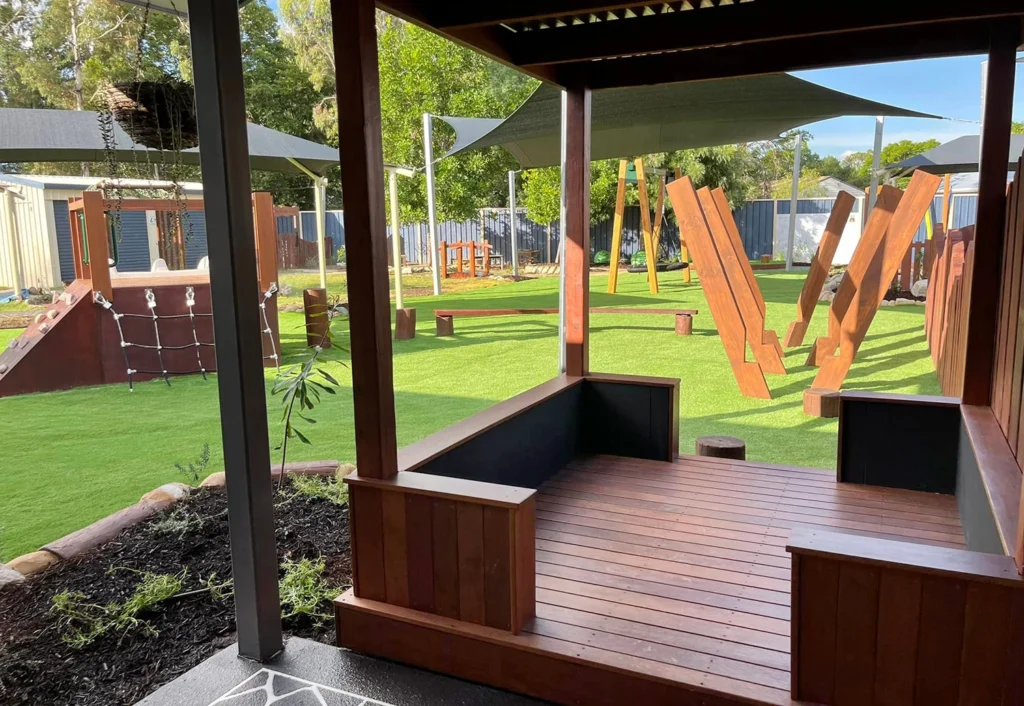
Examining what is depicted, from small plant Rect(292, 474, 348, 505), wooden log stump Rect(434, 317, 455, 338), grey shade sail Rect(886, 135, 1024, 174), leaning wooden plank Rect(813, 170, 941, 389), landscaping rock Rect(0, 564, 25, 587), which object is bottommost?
landscaping rock Rect(0, 564, 25, 587)

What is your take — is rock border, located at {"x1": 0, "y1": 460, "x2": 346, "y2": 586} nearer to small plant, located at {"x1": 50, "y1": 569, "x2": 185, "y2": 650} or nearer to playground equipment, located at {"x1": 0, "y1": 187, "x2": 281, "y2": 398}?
small plant, located at {"x1": 50, "y1": 569, "x2": 185, "y2": 650}

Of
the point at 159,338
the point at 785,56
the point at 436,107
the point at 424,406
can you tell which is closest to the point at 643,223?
the point at 436,107

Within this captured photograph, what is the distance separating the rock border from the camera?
300cm

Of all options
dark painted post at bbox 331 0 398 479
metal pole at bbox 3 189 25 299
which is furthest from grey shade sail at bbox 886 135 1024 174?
metal pole at bbox 3 189 25 299

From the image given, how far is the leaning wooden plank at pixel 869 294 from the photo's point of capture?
231 inches

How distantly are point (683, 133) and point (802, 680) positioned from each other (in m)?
4.51

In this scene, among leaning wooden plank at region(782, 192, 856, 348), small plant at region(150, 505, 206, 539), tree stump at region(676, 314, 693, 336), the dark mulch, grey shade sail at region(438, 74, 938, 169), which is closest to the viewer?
the dark mulch

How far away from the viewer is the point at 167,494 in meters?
A: 3.62

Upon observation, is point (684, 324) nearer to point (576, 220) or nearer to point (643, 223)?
point (643, 223)

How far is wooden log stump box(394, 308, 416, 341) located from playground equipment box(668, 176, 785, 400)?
12.5 feet

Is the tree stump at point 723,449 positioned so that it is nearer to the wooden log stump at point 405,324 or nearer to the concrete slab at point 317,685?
the concrete slab at point 317,685

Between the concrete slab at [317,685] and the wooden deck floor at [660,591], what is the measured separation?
0.06 metres

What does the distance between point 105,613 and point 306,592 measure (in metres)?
0.71

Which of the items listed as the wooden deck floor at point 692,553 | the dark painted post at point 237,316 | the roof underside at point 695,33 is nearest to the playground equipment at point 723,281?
the wooden deck floor at point 692,553
